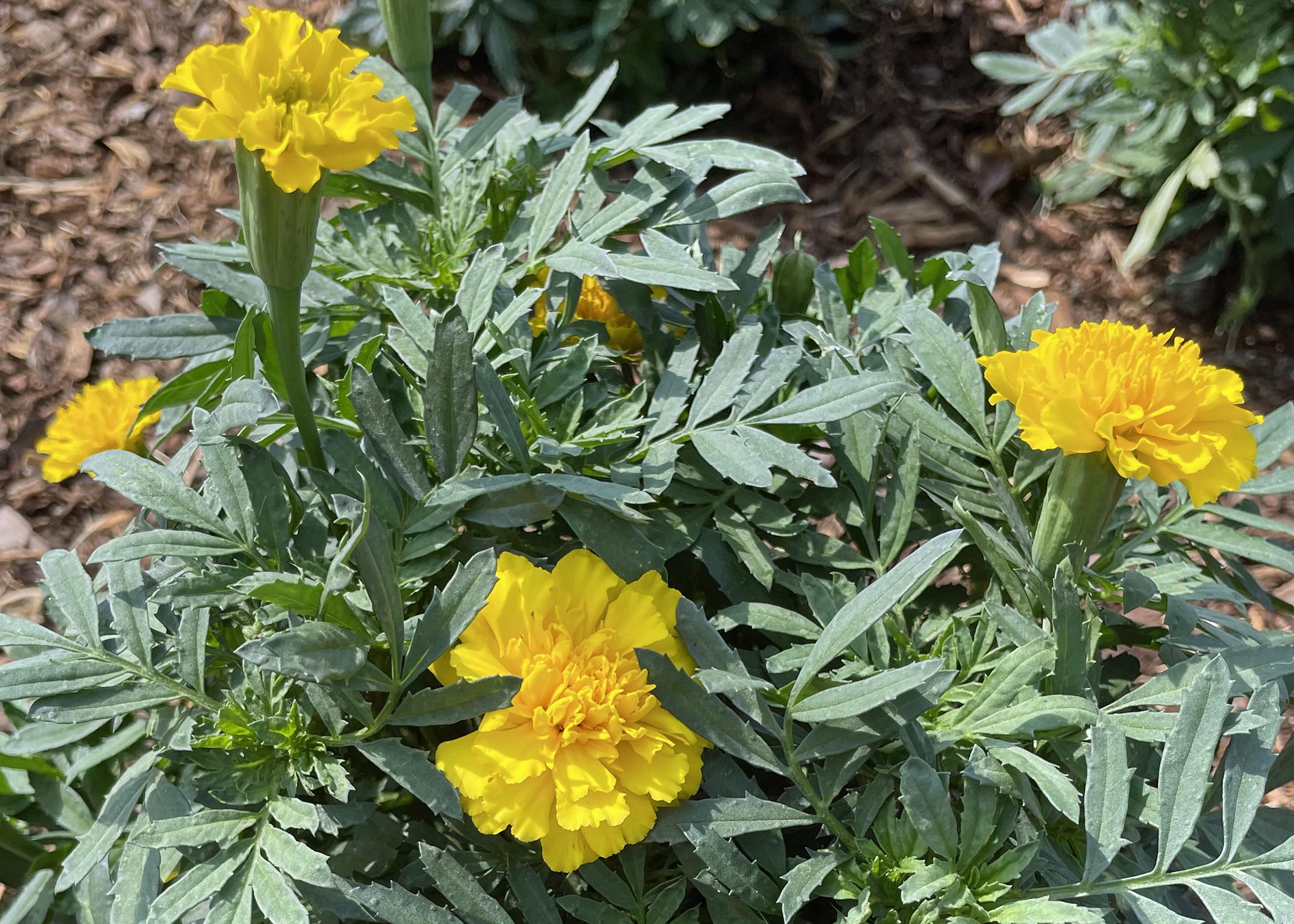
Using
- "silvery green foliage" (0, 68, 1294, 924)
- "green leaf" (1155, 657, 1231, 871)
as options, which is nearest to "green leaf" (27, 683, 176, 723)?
"silvery green foliage" (0, 68, 1294, 924)

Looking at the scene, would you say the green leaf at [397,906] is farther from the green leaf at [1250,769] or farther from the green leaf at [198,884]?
the green leaf at [1250,769]

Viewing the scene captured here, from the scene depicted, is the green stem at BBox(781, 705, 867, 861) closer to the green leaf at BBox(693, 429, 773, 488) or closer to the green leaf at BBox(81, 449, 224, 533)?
the green leaf at BBox(693, 429, 773, 488)

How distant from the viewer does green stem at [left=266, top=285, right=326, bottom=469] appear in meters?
0.70

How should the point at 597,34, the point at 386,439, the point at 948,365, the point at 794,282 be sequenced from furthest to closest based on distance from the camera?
the point at 597,34
the point at 794,282
the point at 948,365
the point at 386,439

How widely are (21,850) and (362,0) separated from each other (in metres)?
1.76

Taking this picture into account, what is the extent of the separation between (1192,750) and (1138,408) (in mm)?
208

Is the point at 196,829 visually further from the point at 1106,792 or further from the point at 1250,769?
the point at 1250,769

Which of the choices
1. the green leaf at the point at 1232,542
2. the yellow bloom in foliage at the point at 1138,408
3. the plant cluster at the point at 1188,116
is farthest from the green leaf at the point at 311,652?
the plant cluster at the point at 1188,116

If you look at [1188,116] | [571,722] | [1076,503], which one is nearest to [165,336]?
[571,722]

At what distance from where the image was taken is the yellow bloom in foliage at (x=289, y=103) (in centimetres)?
61

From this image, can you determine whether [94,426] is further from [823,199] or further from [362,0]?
[823,199]

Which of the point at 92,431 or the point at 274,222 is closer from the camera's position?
the point at 274,222

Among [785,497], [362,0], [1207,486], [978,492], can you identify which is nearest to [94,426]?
[785,497]

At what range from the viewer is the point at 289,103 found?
64 centimetres
